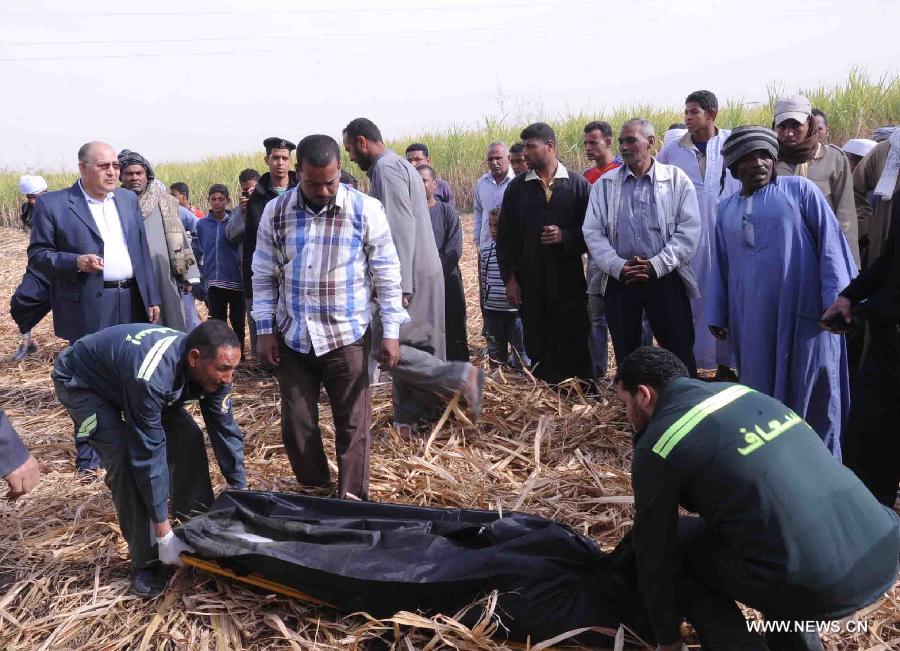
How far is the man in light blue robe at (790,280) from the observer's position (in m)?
3.96

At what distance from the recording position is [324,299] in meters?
3.85

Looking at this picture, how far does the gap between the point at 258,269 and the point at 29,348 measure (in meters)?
5.58

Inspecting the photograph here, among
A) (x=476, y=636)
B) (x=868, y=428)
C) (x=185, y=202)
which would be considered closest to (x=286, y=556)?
(x=476, y=636)

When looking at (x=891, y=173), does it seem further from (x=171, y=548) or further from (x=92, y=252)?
(x=92, y=252)

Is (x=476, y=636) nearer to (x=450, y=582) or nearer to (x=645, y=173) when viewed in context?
(x=450, y=582)

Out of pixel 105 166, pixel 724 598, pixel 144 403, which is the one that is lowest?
pixel 724 598

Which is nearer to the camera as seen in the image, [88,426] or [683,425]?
[683,425]

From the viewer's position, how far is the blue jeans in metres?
6.48

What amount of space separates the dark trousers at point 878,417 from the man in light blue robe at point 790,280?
0.82 ft

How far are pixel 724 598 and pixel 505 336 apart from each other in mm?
4124

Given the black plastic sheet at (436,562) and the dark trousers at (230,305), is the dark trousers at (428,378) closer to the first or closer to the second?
the black plastic sheet at (436,562)

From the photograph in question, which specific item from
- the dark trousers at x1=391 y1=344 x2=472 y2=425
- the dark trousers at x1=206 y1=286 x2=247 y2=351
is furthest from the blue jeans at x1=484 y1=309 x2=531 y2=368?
the dark trousers at x1=206 y1=286 x2=247 y2=351

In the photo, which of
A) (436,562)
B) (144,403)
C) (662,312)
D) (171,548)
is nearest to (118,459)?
(144,403)

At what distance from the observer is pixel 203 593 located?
3299mm
